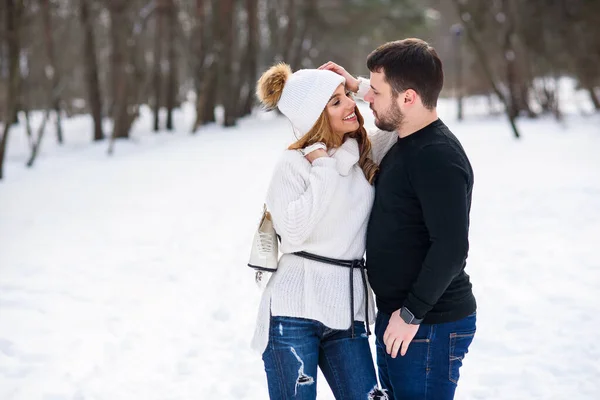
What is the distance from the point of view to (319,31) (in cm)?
2753

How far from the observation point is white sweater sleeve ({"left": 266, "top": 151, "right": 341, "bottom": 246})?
84.2 inches

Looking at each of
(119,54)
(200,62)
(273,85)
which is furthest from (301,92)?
(200,62)

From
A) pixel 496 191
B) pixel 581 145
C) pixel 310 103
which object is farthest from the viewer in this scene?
pixel 581 145

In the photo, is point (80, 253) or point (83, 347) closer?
point (83, 347)

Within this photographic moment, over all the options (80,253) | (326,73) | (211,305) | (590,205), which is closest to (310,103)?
(326,73)

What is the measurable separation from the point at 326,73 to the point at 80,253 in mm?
5295

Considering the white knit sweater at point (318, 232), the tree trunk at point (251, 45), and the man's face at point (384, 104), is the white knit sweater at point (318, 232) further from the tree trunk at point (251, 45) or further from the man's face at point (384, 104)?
the tree trunk at point (251, 45)

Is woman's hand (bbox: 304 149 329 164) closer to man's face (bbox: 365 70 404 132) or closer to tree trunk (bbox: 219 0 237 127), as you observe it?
man's face (bbox: 365 70 404 132)

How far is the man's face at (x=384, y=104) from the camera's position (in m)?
2.12

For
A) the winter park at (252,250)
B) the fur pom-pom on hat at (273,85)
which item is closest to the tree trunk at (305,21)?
the winter park at (252,250)

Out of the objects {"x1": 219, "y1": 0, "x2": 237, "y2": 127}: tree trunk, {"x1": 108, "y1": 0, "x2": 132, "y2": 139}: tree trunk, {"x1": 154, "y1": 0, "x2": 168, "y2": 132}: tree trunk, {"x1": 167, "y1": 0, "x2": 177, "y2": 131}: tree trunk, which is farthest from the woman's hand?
{"x1": 154, "y1": 0, "x2": 168, "y2": 132}: tree trunk

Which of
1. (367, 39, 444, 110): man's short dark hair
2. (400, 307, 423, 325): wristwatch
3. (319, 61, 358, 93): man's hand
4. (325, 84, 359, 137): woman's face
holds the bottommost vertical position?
(400, 307, 423, 325): wristwatch

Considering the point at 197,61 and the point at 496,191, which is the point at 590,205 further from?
the point at 197,61

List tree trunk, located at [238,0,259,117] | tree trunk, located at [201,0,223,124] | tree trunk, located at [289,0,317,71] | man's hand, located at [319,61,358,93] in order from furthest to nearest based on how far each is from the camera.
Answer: tree trunk, located at [289,0,317,71] → tree trunk, located at [238,0,259,117] → tree trunk, located at [201,0,223,124] → man's hand, located at [319,61,358,93]
